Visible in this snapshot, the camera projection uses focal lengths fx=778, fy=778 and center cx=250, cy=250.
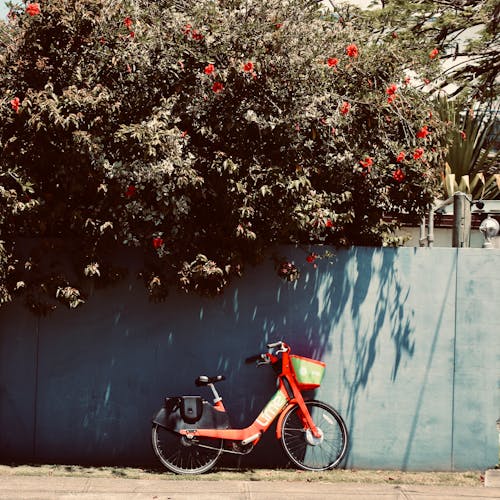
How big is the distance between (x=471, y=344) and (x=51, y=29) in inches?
199

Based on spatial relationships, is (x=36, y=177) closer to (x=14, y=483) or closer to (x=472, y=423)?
(x=14, y=483)

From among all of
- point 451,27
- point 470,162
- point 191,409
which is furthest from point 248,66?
point 451,27

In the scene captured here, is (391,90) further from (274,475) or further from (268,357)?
(274,475)

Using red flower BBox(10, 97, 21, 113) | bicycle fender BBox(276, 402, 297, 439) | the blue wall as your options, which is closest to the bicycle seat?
the blue wall

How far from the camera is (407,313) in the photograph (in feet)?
25.9

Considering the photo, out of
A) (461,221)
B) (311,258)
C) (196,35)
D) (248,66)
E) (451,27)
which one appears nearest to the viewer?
(248,66)

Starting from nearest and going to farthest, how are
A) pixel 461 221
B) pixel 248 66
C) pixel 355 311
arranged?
pixel 248 66, pixel 355 311, pixel 461 221

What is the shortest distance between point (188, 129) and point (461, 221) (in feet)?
10.4

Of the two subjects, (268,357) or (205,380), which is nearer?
(205,380)

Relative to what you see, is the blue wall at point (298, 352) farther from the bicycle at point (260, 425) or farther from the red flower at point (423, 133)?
the red flower at point (423, 133)

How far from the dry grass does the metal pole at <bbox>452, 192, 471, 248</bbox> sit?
7.90 ft

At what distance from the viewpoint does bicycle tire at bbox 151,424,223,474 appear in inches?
291

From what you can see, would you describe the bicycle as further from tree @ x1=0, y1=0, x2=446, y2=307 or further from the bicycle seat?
tree @ x1=0, y1=0, x2=446, y2=307

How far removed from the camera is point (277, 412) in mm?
7484
